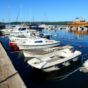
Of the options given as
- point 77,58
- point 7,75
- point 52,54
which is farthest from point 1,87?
point 77,58

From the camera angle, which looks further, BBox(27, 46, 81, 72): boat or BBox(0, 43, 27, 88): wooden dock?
BBox(27, 46, 81, 72): boat

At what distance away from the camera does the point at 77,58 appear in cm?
3300

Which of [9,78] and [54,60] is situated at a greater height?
[9,78]

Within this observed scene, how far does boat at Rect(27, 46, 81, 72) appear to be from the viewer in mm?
25959

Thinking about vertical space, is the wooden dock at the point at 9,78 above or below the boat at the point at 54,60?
above

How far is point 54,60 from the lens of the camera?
28.8m

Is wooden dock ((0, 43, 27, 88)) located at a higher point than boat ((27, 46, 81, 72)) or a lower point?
higher

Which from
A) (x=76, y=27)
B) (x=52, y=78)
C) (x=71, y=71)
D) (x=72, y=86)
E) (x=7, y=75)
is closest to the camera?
(x=7, y=75)

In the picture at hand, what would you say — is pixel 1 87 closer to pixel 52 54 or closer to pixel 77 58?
pixel 52 54

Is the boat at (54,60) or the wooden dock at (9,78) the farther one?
the boat at (54,60)

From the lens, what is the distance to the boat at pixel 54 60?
1022 inches

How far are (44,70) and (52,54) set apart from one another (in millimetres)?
6014

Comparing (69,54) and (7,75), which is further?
(69,54)

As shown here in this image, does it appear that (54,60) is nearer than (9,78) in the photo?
No
